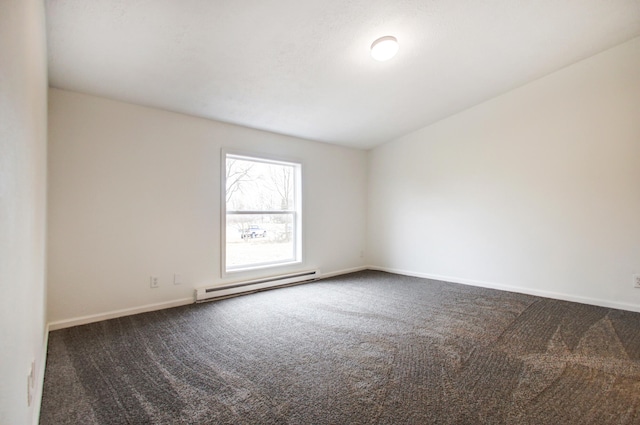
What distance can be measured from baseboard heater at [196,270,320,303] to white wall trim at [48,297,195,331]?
165 mm

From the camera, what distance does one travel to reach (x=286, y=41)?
8.32ft

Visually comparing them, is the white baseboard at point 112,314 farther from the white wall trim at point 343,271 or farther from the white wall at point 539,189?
the white wall at point 539,189

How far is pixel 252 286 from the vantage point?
13.1ft

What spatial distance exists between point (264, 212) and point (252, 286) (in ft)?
3.35

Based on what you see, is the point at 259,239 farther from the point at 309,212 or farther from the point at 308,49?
the point at 308,49

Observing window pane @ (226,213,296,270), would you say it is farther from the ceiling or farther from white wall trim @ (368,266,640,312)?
white wall trim @ (368,266,640,312)

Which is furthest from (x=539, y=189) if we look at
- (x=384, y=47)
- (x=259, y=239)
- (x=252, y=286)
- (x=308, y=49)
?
(x=252, y=286)

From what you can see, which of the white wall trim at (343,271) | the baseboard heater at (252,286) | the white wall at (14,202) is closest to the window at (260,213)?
the baseboard heater at (252,286)

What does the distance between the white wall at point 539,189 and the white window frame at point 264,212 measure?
176 centimetres

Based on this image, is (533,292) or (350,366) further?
(533,292)

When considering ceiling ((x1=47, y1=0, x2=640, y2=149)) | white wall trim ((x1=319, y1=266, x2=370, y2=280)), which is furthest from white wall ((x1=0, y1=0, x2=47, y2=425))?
white wall trim ((x1=319, y1=266, x2=370, y2=280))

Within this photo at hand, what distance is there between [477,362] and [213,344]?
199 cm

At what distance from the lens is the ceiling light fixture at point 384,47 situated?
2.62 m

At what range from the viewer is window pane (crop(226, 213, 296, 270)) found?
3.98 meters
